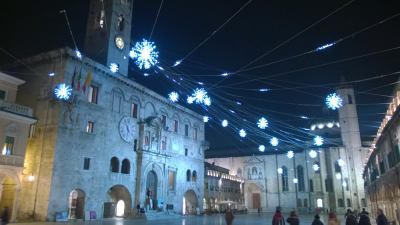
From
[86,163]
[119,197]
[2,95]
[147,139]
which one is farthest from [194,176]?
[2,95]

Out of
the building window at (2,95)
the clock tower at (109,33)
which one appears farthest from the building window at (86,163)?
the clock tower at (109,33)

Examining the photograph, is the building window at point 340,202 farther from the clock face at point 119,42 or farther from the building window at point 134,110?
the clock face at point 119,42

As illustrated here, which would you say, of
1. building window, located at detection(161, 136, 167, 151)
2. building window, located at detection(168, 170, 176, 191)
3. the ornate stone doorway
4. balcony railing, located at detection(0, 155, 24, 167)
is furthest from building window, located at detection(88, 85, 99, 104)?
building window, located at detection(168, 170, 176, 191)

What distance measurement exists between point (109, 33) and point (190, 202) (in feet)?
81.7

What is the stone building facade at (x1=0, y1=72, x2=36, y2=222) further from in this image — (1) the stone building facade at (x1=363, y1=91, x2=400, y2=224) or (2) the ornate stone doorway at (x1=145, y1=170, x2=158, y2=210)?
(1) the stone building facade at (x1=363, y1=91, x2=400, y2=224)

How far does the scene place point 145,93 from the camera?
127 feet

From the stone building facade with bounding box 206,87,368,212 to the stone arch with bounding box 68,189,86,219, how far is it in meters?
Answer: 41.4

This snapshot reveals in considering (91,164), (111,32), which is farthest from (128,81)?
(91,164)

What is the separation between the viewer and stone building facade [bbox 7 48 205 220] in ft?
88.4

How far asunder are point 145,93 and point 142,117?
2955 millimetres

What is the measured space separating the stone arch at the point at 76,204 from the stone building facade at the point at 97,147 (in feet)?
0.27

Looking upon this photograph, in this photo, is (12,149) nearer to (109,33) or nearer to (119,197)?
(119,197)

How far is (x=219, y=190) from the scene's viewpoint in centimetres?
6028

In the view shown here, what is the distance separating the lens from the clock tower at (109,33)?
38275mm
